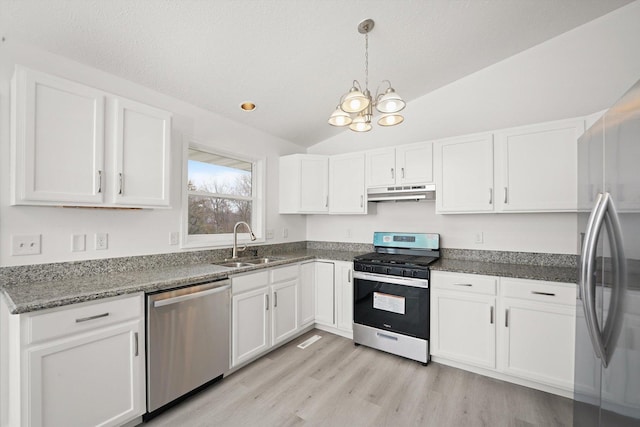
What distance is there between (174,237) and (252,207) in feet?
3.71

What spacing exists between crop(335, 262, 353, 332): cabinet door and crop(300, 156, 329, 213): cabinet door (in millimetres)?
819

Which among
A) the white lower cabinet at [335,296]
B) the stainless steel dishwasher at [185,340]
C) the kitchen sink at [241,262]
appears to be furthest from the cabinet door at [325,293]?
the stainless steel dishwasher at [185,340]

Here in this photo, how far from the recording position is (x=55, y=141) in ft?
5.28

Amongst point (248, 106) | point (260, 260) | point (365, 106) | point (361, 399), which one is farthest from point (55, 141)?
point (361, 399)

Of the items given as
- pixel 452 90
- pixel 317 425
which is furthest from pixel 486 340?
pixel 452 90

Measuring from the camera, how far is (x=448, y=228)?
10.1 feet

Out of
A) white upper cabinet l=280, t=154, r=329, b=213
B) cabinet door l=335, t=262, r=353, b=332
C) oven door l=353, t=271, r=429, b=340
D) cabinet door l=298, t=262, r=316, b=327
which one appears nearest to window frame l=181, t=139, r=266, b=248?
white upper cabinet l=280, t=154, r=329, b=213

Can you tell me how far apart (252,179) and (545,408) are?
3.46m

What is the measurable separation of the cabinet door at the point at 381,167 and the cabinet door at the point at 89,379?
2588mm

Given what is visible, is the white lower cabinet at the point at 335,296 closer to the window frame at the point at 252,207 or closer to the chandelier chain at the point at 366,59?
the window frame at the point at 252,207

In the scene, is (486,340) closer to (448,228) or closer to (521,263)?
(521,263)

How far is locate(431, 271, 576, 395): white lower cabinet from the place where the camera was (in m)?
2.08

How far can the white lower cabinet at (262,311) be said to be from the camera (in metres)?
2.40

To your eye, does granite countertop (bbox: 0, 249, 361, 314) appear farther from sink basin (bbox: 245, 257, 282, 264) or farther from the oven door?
the oven door
